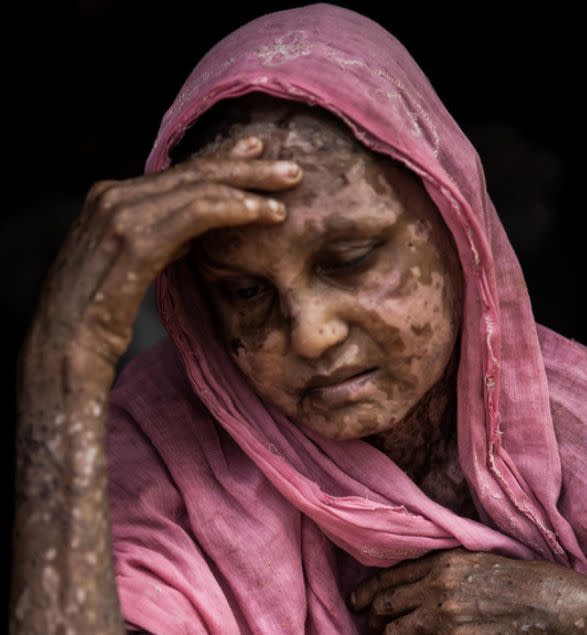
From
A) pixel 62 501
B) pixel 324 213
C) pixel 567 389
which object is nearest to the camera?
pixel 62 501

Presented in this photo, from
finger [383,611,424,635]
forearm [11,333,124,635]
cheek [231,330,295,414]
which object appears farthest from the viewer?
finger [383,611,424,635]

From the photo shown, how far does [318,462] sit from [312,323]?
39 cm

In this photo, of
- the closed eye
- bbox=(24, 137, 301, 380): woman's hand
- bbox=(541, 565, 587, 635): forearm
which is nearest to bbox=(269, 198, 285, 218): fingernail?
bbox=(24, 137, 301, 380): woman's hand

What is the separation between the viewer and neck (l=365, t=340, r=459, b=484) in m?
2.08

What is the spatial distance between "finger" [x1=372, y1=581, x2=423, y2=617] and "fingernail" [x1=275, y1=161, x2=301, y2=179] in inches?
30.9

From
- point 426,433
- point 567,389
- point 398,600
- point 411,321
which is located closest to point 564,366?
point 567,389

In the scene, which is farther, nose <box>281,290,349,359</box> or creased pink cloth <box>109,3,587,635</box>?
creased pink cloth <box>109,3,587,635</box>

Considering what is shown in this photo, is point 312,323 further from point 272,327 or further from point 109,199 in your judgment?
point 109,199

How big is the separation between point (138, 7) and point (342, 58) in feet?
5.04

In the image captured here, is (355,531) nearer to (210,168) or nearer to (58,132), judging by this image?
(210,168)

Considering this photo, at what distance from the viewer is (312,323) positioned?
1752 millimetres

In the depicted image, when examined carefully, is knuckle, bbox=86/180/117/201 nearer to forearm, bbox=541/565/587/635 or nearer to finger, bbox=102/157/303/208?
finger, bbox=102/157/303/208

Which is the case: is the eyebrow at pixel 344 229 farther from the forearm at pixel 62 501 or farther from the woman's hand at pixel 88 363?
the forearm at pixel 62 501

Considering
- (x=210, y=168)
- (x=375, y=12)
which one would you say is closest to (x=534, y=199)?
(x=375, y=12)
